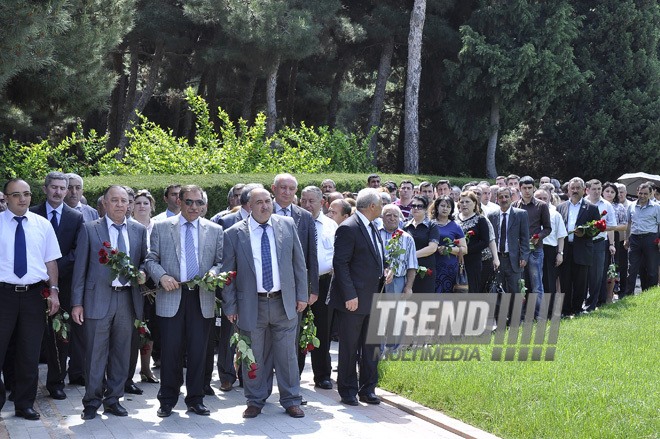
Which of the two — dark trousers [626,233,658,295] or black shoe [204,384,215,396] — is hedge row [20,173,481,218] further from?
dark trousers [626,233,658,295]

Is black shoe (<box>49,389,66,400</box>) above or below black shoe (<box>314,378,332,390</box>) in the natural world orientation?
above

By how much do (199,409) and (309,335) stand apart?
1.37 meters

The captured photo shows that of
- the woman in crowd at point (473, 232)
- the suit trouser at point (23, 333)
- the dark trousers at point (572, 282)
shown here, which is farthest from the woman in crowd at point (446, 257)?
the suit trouser at point (23, 333)

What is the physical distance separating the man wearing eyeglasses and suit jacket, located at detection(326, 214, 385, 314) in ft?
9.11

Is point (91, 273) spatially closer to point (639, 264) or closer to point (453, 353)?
point (453, 353)

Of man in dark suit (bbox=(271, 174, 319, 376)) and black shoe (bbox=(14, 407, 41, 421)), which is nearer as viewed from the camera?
black shoe (bbox=(14, 407, 41, 421))

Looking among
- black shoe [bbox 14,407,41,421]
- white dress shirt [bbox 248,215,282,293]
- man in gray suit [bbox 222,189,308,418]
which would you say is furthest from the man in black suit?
black shoe [bbox 14,407,41,421]

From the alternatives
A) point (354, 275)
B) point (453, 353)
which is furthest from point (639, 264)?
point (354, 275)

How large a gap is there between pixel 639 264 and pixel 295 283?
376 inches

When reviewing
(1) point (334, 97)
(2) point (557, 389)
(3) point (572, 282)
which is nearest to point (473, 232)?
(3) point (572, 282)

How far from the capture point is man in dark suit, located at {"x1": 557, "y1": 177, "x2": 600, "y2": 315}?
42.8 feet

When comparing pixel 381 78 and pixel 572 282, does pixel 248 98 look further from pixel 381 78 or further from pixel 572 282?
pixel 572 282

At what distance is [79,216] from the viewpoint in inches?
321

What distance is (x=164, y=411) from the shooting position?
285 inches
